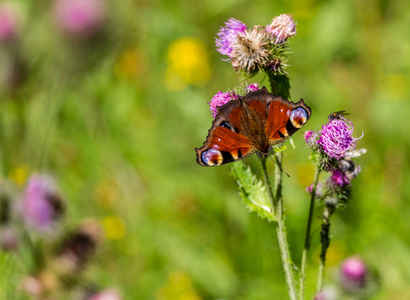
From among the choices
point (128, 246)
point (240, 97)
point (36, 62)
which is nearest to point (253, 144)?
point (240, 97)

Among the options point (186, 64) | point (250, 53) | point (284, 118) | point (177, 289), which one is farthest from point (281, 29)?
point (186, 64)

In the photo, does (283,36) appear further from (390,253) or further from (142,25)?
(142,25)

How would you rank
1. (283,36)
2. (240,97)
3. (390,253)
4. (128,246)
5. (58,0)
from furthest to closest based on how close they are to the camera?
1. (58,0)
2. (128,246)
3. (390,253)
4. (283,36)
5. (240,97)

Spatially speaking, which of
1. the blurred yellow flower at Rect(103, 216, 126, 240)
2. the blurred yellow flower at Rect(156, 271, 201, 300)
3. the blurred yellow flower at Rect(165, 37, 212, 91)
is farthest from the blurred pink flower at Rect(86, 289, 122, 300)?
the blurred yellow flower at Rect(165, 37, 212, 91)

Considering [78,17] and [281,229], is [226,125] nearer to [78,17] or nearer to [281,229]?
[281,229]

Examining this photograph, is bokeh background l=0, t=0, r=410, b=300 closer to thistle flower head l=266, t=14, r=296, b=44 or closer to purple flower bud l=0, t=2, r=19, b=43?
purple flower bud l=0, t=2, r=19, b=43

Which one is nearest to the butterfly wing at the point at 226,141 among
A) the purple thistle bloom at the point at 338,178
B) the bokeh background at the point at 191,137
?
the purple thistle bloom at the point at 338,178

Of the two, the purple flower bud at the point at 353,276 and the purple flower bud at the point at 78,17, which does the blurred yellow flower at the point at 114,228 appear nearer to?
the purple flower bud at the point at 78,17
